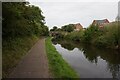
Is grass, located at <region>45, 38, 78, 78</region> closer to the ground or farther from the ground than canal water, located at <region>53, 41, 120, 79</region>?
farther from the ground

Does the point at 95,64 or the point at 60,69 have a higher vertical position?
the point at 60,69

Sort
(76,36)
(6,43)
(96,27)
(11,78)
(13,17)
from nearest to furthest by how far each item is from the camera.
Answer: (11,78) < (13,17) < (6,43) < (96,27) < (76,36)

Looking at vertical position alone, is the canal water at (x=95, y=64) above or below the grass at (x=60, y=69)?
below

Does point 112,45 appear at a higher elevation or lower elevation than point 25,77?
lower

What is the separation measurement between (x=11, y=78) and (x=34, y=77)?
117cm

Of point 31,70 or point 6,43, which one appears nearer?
point 31,70

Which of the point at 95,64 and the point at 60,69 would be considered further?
the point at 95,64

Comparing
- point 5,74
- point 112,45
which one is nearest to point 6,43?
point 5,74

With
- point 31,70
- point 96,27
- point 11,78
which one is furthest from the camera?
point 96,27

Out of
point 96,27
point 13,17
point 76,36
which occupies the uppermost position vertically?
point 13,17

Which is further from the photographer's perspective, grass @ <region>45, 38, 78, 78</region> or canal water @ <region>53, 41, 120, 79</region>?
canal water @ <region>53, 41, 120, 79</region>

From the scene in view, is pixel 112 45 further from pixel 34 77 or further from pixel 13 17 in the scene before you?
pixel 34 77

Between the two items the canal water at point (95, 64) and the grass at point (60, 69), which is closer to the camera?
the grass at point (60, 69)

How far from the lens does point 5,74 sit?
12.2 meters
